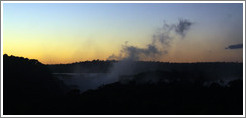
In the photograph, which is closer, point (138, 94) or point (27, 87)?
point (138, 94)

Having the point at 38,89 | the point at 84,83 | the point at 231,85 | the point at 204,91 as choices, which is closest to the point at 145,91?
the point at 204,91

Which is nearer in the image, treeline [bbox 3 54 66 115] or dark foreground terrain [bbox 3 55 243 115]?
dark foreground terrain [bbox 3 55 243 115]

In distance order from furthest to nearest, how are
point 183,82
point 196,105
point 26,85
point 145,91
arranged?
point 26,85 → point 183,82 → point 145,91 → point 196,105

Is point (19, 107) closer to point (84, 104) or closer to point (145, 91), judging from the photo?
point (84, 104)

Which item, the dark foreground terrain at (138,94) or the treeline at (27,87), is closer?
the dark foreground terrain at (138,94)

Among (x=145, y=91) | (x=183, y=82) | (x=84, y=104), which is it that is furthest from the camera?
(x=183, y=82)

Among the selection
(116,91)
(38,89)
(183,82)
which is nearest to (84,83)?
(38,89)

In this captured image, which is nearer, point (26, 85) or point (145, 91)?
point (145, 91)
